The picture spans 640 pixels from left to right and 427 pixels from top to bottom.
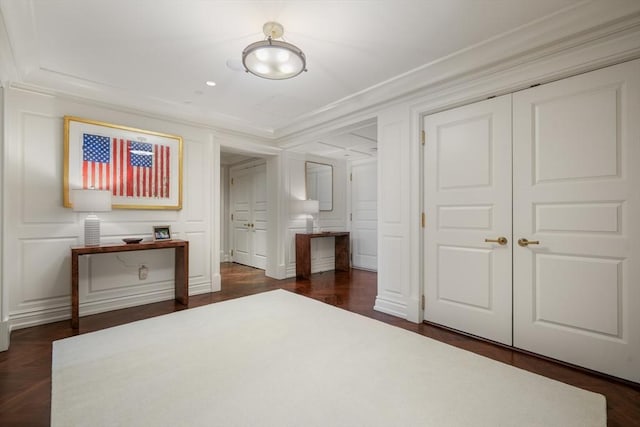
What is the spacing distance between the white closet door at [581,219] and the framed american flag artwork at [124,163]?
4062 mm

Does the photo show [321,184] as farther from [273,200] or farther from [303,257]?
[303,257]

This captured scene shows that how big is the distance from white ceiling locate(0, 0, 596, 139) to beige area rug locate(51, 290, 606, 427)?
2.60 m

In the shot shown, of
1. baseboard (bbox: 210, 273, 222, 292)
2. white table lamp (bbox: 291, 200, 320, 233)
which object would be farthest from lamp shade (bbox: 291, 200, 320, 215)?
baseboard (bbox: 210, 273, 222, 292)

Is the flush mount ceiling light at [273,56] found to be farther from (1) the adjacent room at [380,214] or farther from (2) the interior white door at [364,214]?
(2) the interior white door at [364,214]

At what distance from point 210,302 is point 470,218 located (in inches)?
130

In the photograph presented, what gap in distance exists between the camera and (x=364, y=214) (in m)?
6.49

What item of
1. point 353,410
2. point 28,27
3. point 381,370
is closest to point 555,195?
A: point 381,370

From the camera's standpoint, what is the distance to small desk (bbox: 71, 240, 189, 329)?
3053 millimetres

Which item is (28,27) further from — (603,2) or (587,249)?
(587,249)

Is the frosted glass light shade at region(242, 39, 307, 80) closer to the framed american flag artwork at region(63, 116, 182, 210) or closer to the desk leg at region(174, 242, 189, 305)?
the framed american flag artwork at region(63, 116, 182, 210)

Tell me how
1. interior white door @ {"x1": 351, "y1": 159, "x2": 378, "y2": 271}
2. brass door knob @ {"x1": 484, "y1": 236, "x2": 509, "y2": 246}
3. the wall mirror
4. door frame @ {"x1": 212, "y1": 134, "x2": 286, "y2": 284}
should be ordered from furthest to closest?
interior white door @ {"x1": 351, "y1": 159, "x2": 378, "y2": 271}
the wall mirror
door frame @ {"x1": 212, "y1": 134, "x2": 286, "y2": 284}
brass door knob @ {"x1": 484, "y1": 236, "x2": 509, "y2": 246}

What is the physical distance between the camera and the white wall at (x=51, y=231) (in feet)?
9.91

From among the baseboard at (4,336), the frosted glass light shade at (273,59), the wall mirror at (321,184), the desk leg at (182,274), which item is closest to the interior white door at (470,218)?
the frosted glass light shade at (273,59)

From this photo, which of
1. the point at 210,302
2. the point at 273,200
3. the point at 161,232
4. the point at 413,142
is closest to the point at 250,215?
the point at 273,200
